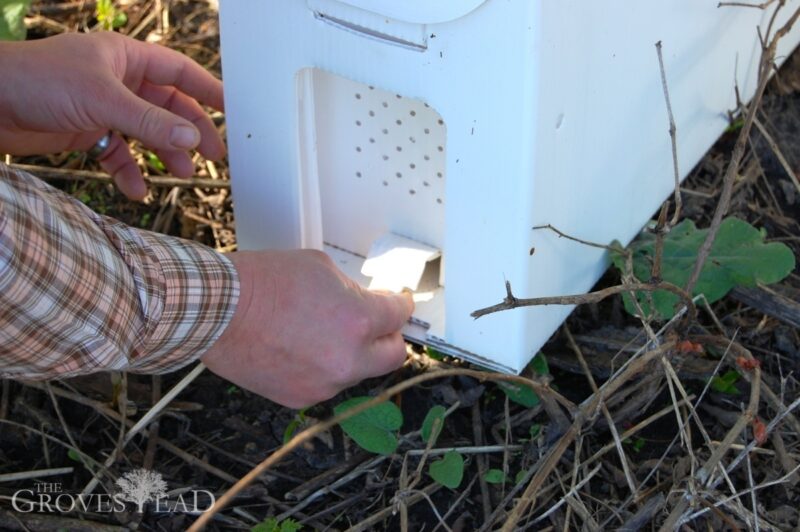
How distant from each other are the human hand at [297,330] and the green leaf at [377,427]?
0.05 metres

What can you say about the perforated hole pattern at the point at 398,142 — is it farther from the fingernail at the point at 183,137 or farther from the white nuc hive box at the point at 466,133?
the fingernail at the point at 183,137

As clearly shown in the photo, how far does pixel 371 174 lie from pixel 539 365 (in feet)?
0.96

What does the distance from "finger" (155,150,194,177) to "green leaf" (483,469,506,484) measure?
23.6 inches

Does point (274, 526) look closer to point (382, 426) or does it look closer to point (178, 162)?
point (382, 426)

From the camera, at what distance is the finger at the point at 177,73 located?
1280 mm

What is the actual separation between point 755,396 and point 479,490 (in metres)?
0.30

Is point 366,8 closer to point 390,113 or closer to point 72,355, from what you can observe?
point 390,113

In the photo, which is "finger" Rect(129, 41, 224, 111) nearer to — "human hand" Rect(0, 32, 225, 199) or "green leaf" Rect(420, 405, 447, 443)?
"human hand" Rect(0, 32, 225, 199)

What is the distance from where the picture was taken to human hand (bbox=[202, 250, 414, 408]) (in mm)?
1058

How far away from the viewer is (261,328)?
106cm

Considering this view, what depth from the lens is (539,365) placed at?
1.19m

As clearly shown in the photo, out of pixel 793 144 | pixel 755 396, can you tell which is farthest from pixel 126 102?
pixel 793 144

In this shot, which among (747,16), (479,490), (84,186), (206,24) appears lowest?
(479,490)

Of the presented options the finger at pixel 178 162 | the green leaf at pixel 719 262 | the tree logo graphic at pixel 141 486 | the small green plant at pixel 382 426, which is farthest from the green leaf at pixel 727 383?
the finger at pixel 178 162
